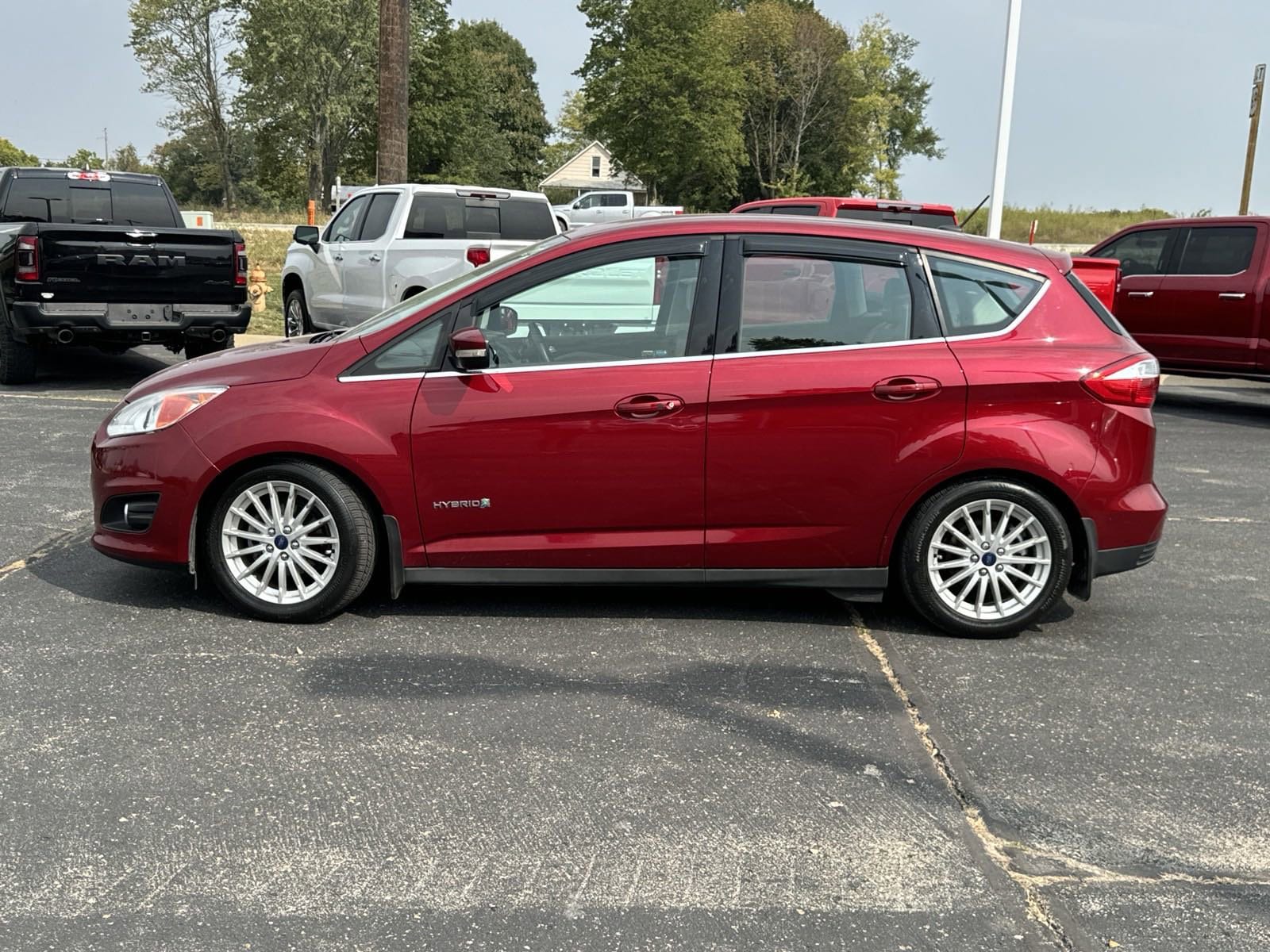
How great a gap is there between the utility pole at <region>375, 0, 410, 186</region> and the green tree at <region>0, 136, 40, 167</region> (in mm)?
102127

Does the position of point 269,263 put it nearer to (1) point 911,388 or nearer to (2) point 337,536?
(2) point 337,536

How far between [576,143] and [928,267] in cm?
10588

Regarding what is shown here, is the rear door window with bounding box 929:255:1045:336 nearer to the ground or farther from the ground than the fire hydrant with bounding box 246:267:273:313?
farther from the ground

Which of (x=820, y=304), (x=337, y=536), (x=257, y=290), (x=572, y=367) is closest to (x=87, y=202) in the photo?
(x=257, y=290)

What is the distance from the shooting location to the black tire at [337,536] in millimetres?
4824

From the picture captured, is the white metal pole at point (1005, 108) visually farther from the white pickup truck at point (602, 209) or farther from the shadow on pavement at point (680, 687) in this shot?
the white pickup truck at point (602, 209)

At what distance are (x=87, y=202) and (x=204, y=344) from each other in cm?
247

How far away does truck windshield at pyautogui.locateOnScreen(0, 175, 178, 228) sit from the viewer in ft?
40.5

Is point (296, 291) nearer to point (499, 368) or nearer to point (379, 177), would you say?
point (379, 177)

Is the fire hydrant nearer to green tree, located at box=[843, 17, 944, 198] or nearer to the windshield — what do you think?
the windshield

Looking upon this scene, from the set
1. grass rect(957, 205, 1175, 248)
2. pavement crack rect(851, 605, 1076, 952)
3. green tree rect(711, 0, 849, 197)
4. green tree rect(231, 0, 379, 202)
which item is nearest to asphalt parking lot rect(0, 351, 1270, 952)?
pavement crack rect(851, 605, 1076, 952)

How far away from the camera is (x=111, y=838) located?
126 inches

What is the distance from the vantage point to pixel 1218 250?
39.1 feet

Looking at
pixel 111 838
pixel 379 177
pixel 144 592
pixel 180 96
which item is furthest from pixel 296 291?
pixel 180 96
